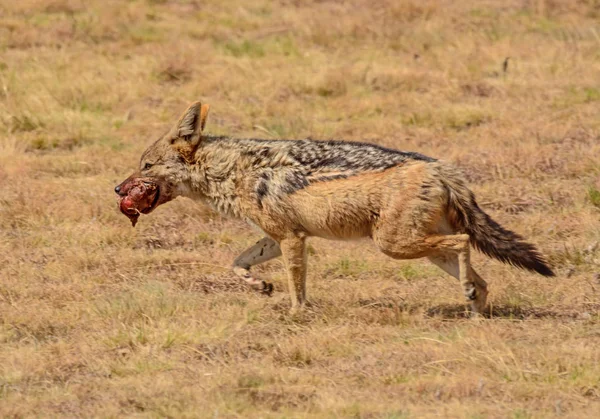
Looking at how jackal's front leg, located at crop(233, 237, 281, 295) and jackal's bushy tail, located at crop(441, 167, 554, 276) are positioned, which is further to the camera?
jackal's front leg, located at crop(233, 237, 281, 295)

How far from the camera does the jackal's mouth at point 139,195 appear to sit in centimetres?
896

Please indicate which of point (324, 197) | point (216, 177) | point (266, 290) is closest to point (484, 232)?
point (324, 197)

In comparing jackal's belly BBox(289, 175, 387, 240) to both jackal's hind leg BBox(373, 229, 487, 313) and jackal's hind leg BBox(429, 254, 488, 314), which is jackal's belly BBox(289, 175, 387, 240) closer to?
jackal's hind leg BBox(373, 229, 487, 313)

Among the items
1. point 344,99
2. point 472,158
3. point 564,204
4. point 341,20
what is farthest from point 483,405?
point 341,20

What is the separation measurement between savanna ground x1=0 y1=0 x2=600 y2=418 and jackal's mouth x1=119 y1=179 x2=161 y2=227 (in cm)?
60

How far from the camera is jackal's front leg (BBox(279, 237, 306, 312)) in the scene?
8391 mm

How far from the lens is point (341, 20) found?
57.3 feet

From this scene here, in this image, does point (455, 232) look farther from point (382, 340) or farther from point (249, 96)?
point (249, 96)

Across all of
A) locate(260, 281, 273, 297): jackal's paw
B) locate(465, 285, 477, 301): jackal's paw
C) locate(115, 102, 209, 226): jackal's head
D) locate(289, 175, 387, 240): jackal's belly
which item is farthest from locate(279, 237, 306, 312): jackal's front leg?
locate(465, 285, 477, 301): jackal's paw

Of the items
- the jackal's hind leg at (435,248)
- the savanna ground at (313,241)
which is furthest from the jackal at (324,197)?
the savanna ground at (313,241)

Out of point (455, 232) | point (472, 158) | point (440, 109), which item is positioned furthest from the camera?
point (440, 109)

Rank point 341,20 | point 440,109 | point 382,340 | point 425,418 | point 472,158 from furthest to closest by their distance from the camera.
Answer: point 341,20, point 440,109, point 472,158, point 382,340, point 425,418

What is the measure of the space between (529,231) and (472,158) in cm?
200

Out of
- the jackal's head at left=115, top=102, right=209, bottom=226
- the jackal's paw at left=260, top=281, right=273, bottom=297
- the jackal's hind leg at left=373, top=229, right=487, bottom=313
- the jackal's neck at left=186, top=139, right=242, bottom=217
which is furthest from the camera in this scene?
the jackal's head at left=115, top=102, right=209, bottom=226
